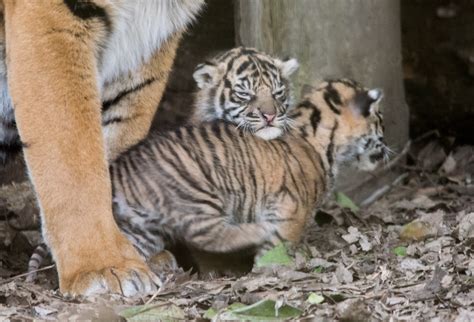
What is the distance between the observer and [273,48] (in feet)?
15.1

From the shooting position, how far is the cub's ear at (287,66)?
422cm

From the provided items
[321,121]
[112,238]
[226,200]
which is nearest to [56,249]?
[112,238]

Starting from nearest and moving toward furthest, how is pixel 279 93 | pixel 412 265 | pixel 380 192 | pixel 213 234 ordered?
pixel 412 265
pixel 213 234
pixel 279 93
pixel 380 192

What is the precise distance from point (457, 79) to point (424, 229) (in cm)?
190

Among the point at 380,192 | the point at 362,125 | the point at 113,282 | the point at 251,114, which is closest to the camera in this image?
the point at 113,282

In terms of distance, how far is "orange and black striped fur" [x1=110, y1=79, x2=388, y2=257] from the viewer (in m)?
3.68

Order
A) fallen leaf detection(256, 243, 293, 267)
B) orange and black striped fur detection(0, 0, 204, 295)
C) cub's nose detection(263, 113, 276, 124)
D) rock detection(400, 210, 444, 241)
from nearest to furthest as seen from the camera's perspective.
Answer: orange and black striped fur detection(0, 0, 204, 295) → fallen leaf detection(256, 243, 293, 267) → rock detection(400, 210, 444, 241) → cub's nose detection(263, 113, 276, 124)

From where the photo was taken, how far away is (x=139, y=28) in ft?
12.6

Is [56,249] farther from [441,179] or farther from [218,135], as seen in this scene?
[441,179]

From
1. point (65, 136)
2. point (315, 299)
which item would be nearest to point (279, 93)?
point (65, 136)

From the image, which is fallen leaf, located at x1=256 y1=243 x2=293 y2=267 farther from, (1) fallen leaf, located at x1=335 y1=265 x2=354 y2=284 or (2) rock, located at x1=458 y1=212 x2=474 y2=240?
(2) rock, located at x1=458 y1=212 x2=474 y2=240

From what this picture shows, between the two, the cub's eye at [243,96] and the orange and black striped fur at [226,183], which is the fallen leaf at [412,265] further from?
the cub's eye at [243,96]

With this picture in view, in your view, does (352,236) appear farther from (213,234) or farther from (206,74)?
(206,74)

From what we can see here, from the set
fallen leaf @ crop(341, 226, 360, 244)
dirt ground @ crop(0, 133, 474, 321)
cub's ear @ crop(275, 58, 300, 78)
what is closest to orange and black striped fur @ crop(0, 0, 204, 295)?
dirt ground @ crop(0, 133, 474, 321)
